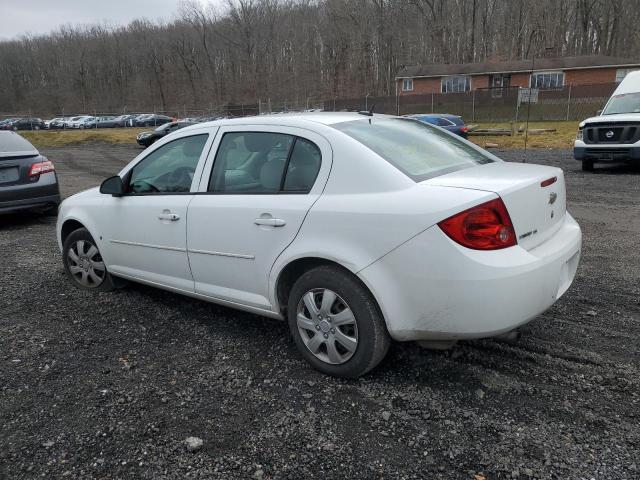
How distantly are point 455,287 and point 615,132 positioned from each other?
1160 cm

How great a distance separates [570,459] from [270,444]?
1.44 metres

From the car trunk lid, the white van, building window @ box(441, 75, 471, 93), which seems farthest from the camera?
building window @ box(441, 75, 471, 93)

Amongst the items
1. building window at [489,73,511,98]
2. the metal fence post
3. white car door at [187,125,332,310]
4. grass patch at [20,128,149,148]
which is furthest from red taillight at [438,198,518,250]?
building window at [489,73,511,98]

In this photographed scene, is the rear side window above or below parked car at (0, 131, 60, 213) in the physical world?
above

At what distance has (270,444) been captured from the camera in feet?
8.59

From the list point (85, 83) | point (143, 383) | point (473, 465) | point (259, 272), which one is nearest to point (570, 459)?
point (473, 465)

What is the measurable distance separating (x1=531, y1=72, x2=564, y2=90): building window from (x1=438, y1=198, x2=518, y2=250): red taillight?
152ft

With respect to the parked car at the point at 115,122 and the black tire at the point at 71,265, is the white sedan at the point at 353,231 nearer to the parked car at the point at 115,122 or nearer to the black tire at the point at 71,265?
the black tire at the point at 71,265

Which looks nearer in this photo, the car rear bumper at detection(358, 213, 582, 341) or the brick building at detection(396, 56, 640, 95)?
the car rear bumper at detection(358, 213, 582, 341)

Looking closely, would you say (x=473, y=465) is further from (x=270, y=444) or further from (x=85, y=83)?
(x=85, y=83)

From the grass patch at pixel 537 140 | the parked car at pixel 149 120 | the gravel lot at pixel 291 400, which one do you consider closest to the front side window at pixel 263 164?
the gravel lot at pixel 291 400

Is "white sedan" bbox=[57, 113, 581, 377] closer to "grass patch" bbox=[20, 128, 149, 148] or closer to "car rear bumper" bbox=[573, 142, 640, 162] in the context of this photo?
"car rear bumper" bbox=[573, 142, 640, 162]

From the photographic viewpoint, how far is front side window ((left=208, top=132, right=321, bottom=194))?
3238 mm

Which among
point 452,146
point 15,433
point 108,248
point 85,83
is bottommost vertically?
point 15,433
